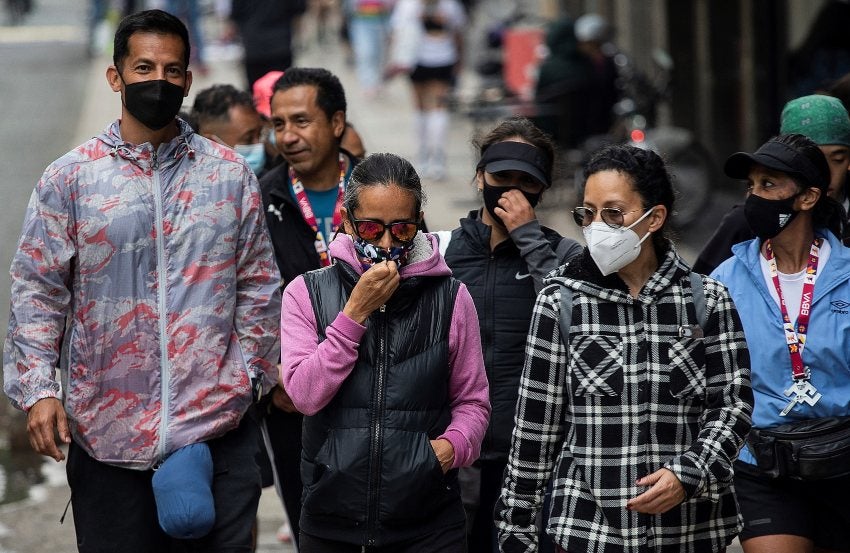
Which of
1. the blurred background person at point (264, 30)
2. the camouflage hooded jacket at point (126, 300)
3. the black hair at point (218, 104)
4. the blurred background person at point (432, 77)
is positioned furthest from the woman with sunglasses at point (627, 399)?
the blurred background person at point (432, 77)

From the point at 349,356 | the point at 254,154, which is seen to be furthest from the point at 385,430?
the point at 254,154

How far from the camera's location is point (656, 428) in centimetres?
394

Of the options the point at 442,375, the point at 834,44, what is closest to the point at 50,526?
the point at 442,375

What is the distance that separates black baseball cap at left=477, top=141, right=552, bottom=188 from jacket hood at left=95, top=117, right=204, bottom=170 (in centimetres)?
105

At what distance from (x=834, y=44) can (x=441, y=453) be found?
20.8 feet

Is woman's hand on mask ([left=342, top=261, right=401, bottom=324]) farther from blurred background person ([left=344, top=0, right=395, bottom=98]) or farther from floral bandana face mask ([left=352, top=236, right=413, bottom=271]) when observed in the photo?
blurred background person ([left=344, top=0, right=395, bottom=98])

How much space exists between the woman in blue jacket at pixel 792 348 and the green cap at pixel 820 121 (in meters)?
0.51

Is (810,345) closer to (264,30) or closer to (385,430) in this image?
(385,430)

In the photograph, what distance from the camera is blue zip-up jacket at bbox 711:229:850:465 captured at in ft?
15.0

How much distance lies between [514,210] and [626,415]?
113cm

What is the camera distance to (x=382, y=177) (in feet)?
13.6

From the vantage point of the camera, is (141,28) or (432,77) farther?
(432,77)

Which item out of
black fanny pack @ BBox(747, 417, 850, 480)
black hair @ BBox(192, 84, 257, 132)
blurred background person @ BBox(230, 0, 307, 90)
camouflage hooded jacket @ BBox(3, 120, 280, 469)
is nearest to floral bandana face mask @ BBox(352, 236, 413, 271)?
camouflage hooded jacket @ BBox(3, 120, 280, 469)

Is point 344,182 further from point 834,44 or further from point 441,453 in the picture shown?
point 834,44
